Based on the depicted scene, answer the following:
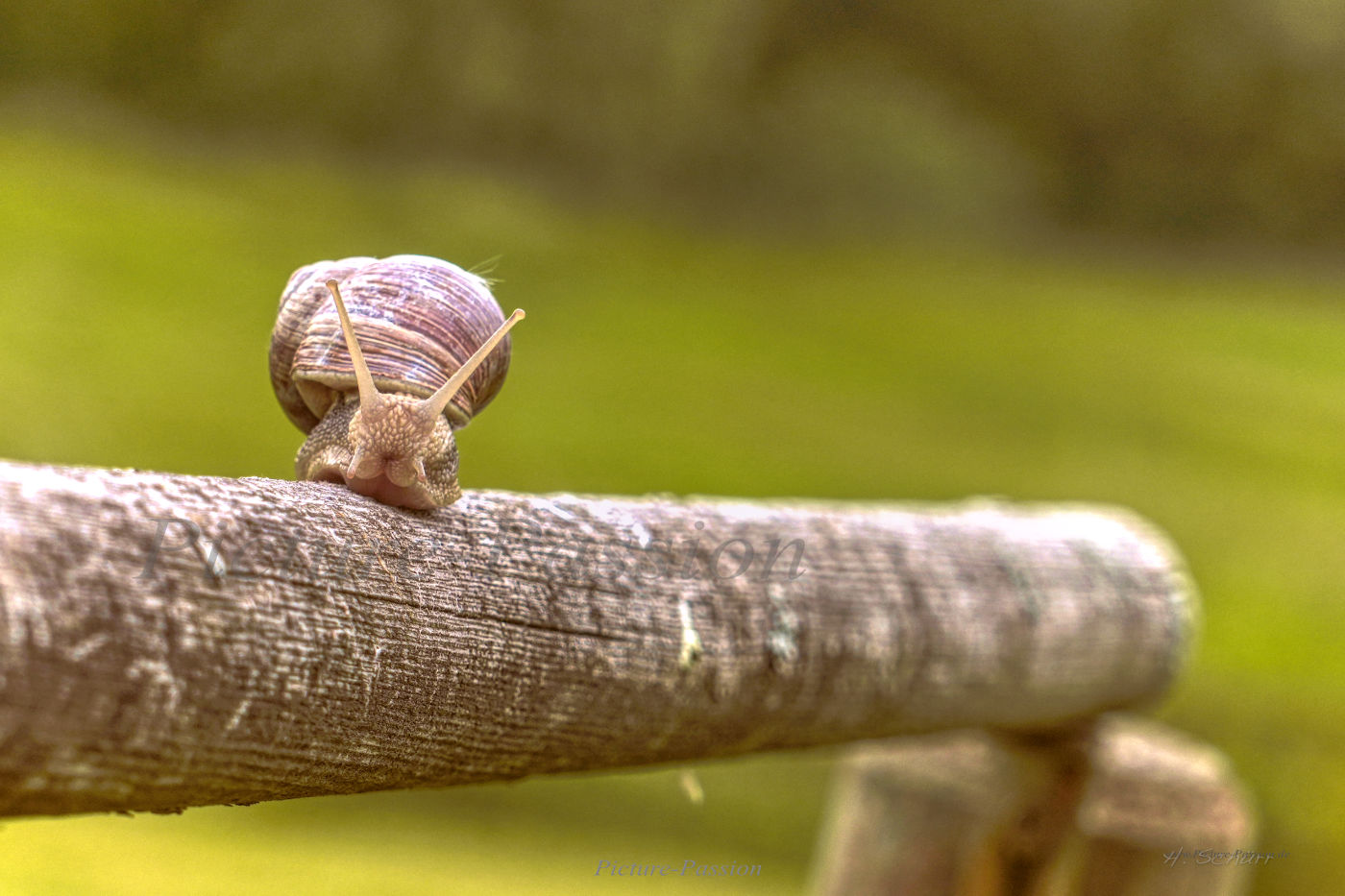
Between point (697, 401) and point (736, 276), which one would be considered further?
point (736, 276)

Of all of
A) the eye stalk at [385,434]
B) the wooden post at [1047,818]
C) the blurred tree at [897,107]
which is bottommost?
the wooden post at [1047,818]

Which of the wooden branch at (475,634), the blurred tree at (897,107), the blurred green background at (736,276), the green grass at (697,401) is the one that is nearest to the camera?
the wooden branch at (475,634)

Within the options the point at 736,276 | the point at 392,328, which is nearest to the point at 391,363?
the point at 392,328

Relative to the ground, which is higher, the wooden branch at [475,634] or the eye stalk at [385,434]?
the eye stalk at [385,434]

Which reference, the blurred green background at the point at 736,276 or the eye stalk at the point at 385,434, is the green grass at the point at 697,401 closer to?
the blurred green background at the point at 736,276

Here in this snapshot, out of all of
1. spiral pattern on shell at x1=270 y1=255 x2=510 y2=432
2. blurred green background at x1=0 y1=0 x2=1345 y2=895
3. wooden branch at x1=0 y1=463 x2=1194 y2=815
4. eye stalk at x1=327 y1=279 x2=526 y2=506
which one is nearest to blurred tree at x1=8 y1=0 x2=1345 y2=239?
blurred green background at x1=0 y1=0 x2=1345 y2=895

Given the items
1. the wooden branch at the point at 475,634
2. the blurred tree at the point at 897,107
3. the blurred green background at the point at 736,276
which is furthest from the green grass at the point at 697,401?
the wooden branch at the point at 475,634

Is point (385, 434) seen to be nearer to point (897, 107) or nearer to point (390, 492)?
point (390, 492)
